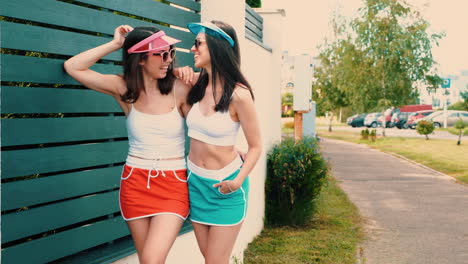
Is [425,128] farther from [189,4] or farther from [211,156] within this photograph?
[211,156]

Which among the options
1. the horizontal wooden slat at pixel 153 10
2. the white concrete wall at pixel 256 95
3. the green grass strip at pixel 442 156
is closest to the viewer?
the horizontal wooden slat at pixel 153 10

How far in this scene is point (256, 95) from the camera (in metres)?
6.80

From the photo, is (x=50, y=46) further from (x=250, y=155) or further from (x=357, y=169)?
(x=357, y=169)

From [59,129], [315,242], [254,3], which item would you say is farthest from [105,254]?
[254,3]

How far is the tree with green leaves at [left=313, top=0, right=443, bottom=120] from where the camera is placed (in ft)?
Result: 103

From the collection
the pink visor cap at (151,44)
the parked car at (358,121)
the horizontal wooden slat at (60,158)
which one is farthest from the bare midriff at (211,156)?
the parked car at (358,121)

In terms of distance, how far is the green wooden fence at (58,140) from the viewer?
2.96m

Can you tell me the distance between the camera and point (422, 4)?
3181 centimetres

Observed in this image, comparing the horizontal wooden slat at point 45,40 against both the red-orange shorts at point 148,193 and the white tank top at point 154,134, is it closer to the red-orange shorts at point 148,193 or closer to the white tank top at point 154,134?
the white tank top at point 154,134

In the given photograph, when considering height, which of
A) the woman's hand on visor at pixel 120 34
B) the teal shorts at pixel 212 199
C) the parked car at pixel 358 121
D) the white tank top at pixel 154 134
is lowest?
the parked car at pixel 358 121

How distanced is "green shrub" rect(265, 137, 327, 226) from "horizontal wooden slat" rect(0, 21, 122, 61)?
4.14 m

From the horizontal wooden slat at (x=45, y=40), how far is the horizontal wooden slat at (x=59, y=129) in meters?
0.38

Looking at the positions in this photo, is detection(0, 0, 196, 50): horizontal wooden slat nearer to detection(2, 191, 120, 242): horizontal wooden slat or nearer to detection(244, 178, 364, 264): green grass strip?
detection(2, 191, 120, 242): horizontal wooden slat

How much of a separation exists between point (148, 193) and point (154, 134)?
307 mm
